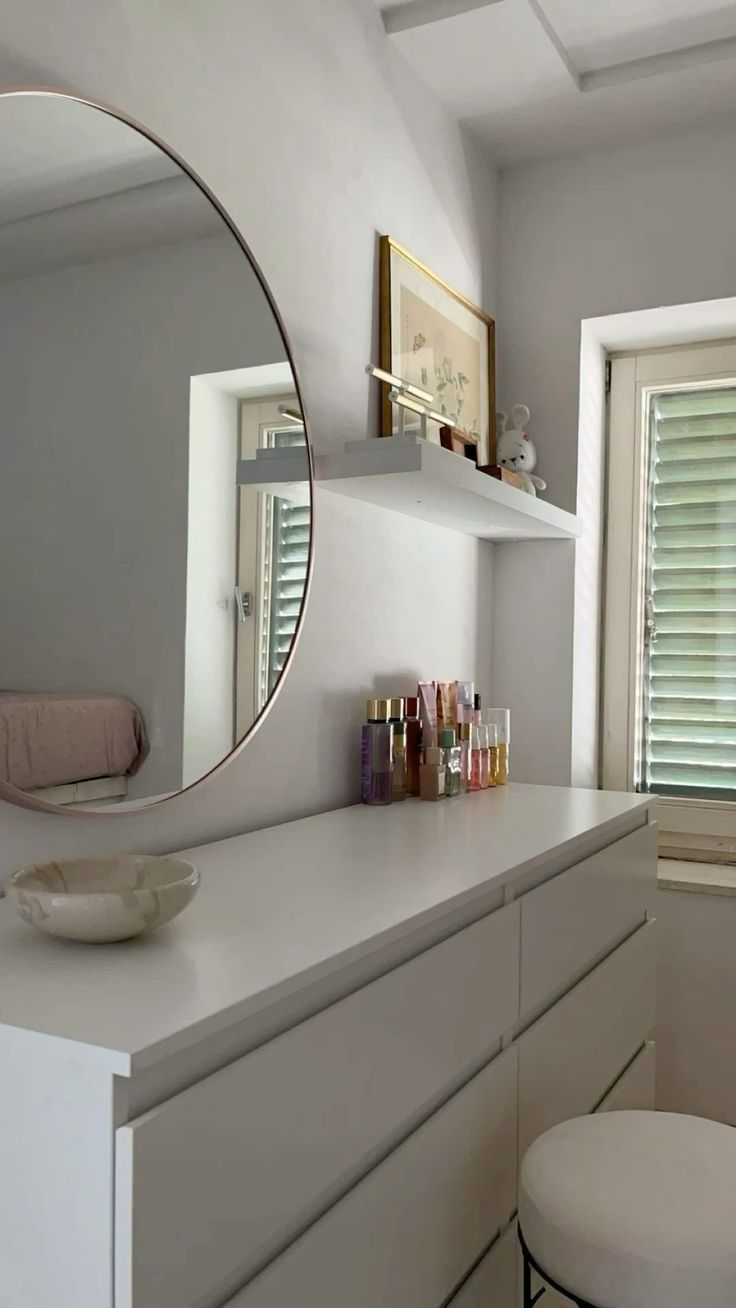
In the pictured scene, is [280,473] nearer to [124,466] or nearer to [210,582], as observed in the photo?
[210,582]

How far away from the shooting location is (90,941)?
106 centimetres

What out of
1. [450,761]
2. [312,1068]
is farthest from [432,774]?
[312,1068]

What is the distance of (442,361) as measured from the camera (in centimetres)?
238

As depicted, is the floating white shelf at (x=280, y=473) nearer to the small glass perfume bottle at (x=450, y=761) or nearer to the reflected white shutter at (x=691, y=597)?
the small glass perfume bottle at (x=450, y=761)

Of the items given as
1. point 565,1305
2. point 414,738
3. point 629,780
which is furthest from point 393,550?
point 565,1305

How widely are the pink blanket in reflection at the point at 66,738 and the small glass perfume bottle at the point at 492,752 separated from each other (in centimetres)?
106

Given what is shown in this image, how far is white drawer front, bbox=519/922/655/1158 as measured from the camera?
5.24ft

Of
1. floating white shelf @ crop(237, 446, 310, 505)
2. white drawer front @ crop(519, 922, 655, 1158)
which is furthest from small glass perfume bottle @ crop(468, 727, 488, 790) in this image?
floating white shelf @ crop(237, 446, 310, 505)

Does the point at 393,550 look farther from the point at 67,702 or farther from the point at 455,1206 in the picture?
the point at 455,1206

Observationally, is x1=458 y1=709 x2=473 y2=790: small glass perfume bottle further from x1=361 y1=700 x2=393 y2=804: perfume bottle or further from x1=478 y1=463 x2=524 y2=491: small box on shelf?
x1=478 y1=463 x2=524 y2=491: small box on shelf

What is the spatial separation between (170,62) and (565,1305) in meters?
2.13

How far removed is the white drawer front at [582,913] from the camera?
1.60m

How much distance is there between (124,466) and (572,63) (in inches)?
62.4

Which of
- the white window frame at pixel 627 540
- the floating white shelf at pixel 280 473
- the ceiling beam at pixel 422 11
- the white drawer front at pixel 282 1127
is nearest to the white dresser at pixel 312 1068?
the white drawer front at pixel 282 1127
